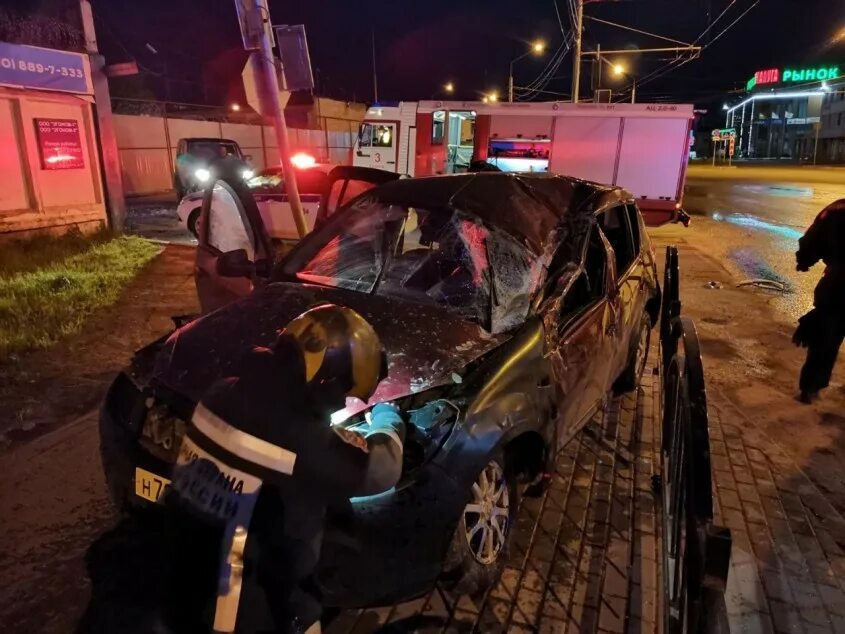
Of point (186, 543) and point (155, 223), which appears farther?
point (155, 223)

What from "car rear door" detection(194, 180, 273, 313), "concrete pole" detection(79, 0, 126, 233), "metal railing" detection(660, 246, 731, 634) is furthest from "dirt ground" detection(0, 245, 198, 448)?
"concrete pole" detection(79, 0, 126, 233)

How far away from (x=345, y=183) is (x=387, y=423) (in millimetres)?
3009

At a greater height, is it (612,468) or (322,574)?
(322,574)

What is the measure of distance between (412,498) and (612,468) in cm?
217

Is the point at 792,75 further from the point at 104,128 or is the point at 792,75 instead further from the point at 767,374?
the point at 767,374

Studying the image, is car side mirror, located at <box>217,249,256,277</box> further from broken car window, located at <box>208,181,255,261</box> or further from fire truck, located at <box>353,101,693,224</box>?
fire truck, located at <box>353,101,693,224</box>

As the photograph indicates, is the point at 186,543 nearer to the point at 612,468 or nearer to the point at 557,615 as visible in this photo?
the point at 557,615

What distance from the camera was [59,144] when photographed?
1127 centimetres

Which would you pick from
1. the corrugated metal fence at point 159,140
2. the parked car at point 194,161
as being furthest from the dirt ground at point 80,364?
the corrugated metal fence at point 159,140

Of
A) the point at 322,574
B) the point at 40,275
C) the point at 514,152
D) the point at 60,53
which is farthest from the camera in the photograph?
the point at 514,152

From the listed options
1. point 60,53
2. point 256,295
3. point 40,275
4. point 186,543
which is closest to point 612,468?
point 256,295

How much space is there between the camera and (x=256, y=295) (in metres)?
3.55

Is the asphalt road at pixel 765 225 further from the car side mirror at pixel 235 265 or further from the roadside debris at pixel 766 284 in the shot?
the car side mirror at pixel 235 265

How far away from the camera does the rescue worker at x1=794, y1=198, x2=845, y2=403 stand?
4.88 metres
